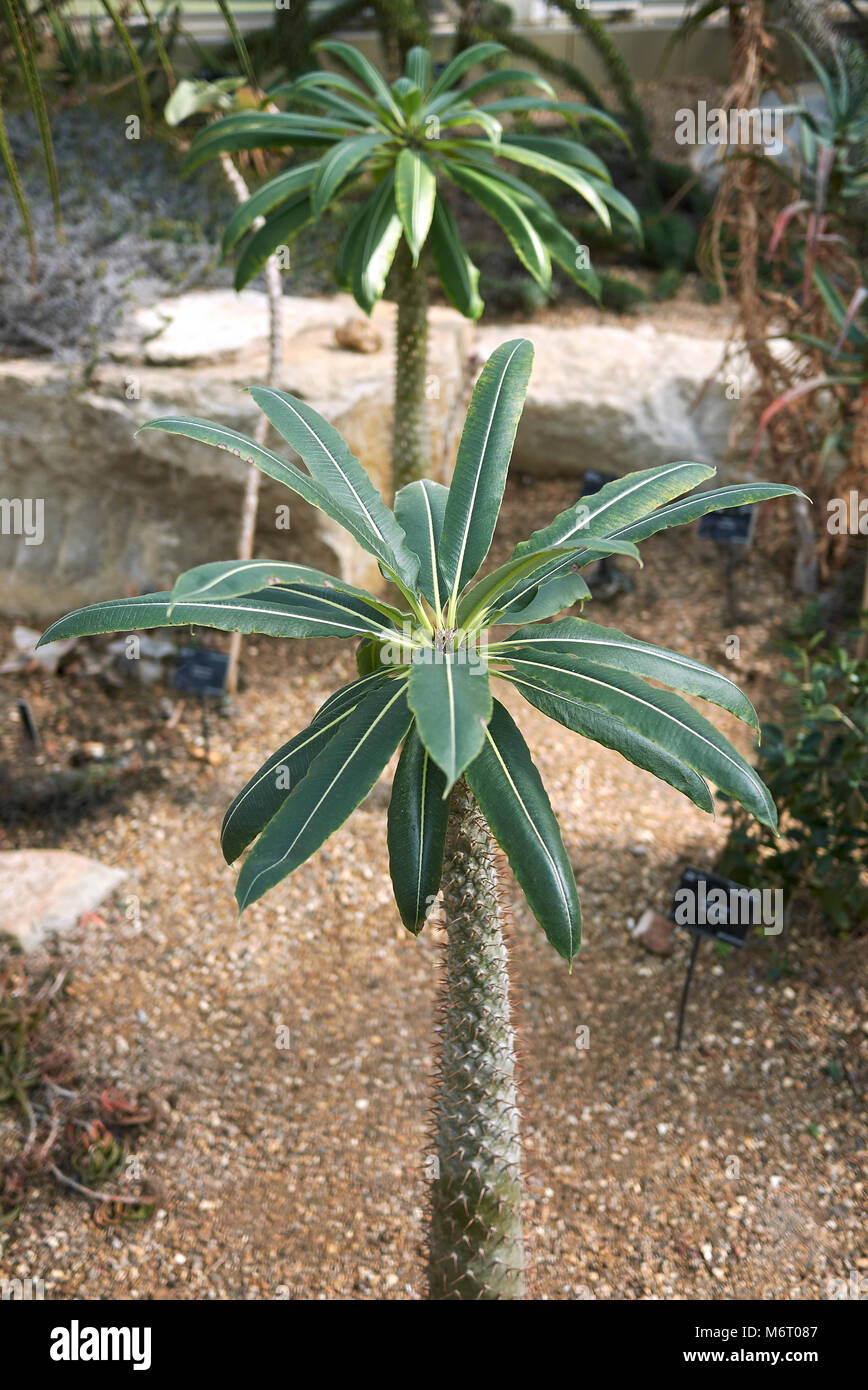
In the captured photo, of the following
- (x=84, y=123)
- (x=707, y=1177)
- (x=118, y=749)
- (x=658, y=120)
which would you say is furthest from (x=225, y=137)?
(x=658, y=120)

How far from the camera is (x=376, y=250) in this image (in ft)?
10.5

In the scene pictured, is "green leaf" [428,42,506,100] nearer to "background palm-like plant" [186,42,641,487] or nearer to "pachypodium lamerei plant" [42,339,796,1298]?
"background palm-like plant" [186,42,641,487]

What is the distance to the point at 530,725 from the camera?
4.57 meters

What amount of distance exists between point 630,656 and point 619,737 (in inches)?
5.9

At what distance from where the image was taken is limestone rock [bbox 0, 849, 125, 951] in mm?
3512

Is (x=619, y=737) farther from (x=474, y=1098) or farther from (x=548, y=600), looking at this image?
(x=474, y=1098)

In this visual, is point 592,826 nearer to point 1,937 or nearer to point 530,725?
point 530,725

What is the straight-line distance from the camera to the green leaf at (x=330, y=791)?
1.49m

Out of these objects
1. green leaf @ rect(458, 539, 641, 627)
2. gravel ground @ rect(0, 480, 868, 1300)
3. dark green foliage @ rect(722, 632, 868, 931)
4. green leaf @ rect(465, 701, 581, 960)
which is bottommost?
gravel ground @ rect(0, 480, 868, 1300)

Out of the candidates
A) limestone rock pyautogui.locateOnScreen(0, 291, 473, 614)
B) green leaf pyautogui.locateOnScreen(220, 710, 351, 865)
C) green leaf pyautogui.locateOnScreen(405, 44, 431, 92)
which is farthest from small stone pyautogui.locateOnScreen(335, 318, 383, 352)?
green leaf pyautogui.locateOnScreen(220, 710, 351, 865)

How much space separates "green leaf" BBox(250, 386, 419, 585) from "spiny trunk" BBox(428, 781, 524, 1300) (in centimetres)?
50

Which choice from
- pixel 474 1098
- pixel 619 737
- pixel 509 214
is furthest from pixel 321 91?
pixel 474 1098

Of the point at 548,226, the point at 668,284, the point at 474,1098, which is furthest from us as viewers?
the point at 668,284

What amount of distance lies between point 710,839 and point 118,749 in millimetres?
2639
